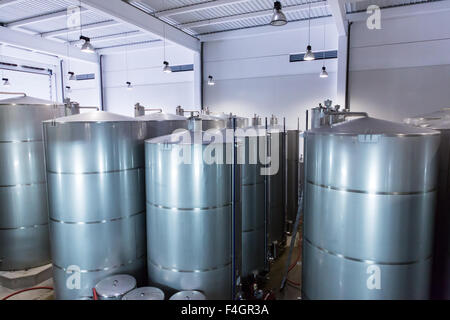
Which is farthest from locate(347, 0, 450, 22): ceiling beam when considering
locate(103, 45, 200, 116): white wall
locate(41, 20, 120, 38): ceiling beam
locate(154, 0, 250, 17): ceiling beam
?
locate(41, 20, 120, 38): ceiling beam

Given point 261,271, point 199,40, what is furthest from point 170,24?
point 261,271

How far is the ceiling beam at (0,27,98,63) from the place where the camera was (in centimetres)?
1173

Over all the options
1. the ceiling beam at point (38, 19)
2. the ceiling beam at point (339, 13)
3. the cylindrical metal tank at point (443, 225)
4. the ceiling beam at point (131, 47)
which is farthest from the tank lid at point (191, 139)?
the ceiling beam at point (131, 47)

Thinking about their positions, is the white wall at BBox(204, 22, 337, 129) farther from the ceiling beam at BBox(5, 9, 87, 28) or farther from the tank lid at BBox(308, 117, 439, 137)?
the tank lid at BBox(308, 117, 439, 137)

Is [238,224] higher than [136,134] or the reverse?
the reverse

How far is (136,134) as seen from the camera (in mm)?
4121

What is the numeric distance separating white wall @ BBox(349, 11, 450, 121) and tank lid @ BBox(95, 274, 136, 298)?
397 inches

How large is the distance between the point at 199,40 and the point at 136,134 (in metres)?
10.9

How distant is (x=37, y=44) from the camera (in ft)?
42.7

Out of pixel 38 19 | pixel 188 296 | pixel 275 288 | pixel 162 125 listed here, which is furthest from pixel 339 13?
pixel 38 19

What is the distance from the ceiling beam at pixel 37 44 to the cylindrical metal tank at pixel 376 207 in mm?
13287

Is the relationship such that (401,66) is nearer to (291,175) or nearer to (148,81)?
(291,175)

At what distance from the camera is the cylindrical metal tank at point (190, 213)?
3426 millimetres
